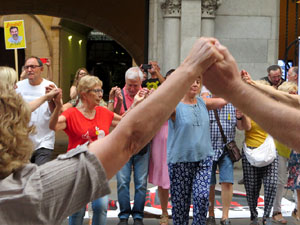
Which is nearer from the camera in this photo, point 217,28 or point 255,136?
point 255,136

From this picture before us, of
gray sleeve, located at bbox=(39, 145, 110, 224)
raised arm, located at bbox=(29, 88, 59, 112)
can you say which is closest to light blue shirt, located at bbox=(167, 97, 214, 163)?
raised arm, located at bbox=(29, 88, 59, 112)

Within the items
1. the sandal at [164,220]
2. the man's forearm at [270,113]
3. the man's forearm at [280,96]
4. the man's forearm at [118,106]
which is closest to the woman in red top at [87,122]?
the man's forearm at [118,106]

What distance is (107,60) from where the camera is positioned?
3862cm

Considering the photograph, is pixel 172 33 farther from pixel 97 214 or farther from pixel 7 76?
pixel 7 76

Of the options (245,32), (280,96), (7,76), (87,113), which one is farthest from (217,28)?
(7,76)

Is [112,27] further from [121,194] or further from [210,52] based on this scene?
[210,52]

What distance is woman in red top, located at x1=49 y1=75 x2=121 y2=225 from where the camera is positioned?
589cm

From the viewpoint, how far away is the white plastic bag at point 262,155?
288 inches

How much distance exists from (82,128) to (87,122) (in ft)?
0.36

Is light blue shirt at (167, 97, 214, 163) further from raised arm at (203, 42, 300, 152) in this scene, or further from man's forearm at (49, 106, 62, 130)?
raised arm at (203, 42, 300, 152)

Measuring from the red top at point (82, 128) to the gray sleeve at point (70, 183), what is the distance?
3.97 meters

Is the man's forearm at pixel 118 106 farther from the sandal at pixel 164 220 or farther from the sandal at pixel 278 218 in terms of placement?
the sandal at pixel 278 218

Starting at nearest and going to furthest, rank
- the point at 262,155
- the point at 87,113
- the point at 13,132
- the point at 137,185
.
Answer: the point at 13,132 → the point at 87,113 → the point at 262,155 → the point at 137,185

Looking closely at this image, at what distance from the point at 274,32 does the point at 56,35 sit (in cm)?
1682
